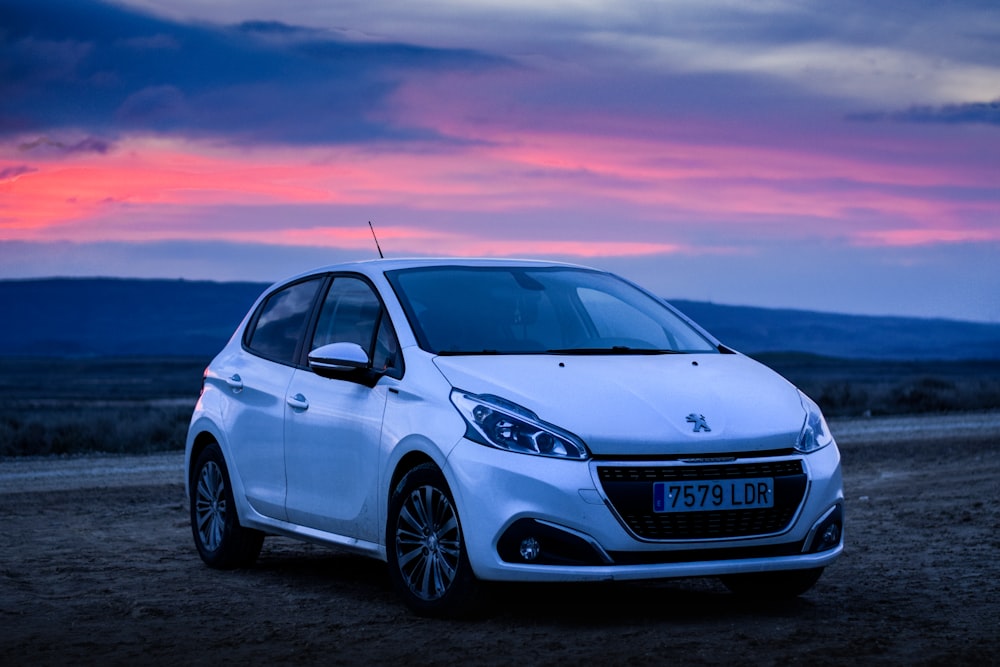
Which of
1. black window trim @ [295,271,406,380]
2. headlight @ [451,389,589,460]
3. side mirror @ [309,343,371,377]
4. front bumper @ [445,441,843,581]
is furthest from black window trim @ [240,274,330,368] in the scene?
front bumper @ [445,441,843,581]

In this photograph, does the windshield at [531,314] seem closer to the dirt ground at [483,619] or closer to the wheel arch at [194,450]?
A: the dirt ground at [483,619]

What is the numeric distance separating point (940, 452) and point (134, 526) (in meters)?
11.1

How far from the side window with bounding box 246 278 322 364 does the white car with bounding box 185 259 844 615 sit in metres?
0.03

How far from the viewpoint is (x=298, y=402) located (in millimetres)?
8445

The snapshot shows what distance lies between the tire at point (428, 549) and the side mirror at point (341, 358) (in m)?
0.67

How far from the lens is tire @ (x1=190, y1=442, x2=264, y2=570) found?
9422 millimetres

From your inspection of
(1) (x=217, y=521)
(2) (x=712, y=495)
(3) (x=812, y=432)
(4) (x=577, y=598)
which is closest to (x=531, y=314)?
(4) (x=577, y=598)

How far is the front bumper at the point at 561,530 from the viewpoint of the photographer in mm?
6703

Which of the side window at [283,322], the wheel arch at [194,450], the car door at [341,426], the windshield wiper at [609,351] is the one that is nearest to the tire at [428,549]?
the car door at [341,426]

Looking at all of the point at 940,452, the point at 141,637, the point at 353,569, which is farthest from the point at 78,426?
the point at 141,637

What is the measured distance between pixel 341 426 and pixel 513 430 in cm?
140

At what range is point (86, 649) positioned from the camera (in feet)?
22.3

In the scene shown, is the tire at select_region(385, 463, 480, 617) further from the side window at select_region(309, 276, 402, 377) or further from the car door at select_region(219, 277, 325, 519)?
the car door at select_region(219, 277, 325, 519)

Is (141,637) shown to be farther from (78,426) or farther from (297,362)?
(78,426)
